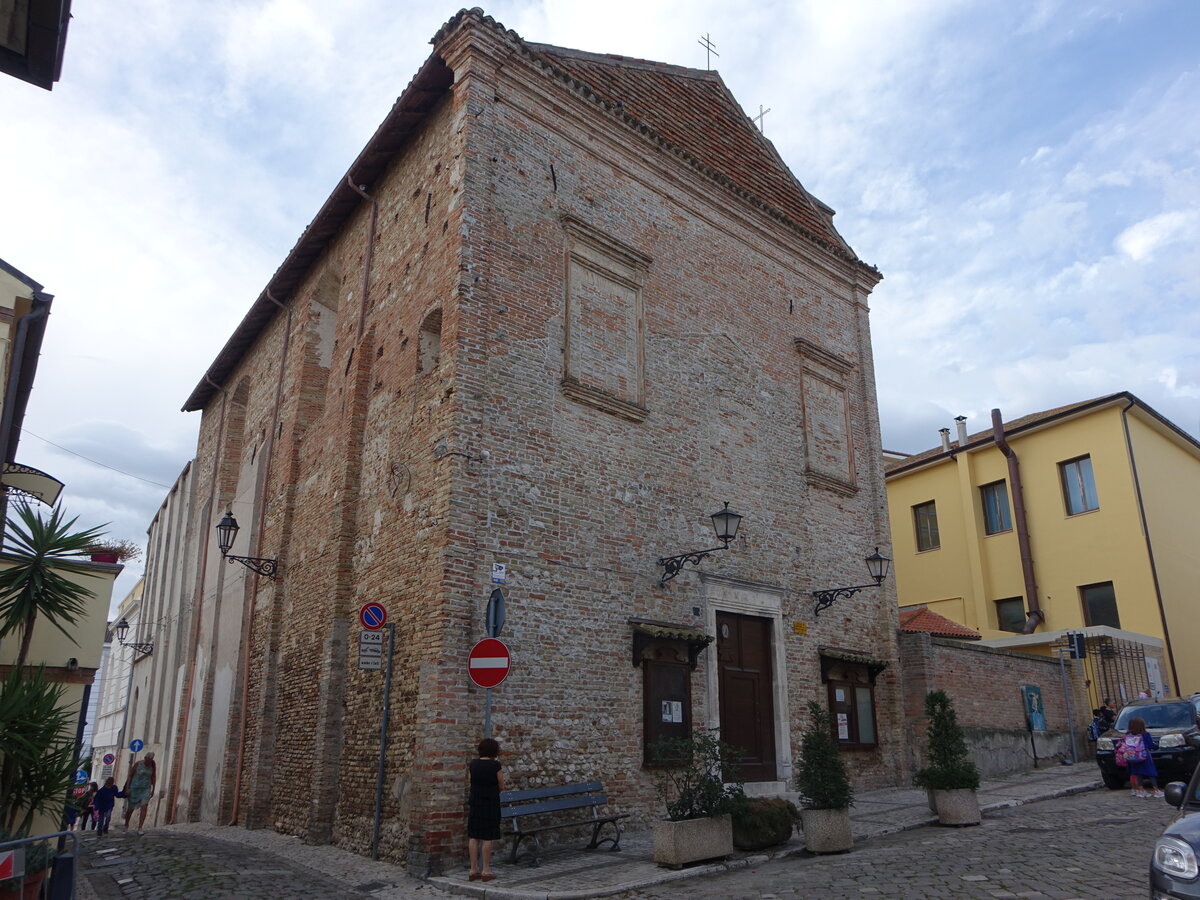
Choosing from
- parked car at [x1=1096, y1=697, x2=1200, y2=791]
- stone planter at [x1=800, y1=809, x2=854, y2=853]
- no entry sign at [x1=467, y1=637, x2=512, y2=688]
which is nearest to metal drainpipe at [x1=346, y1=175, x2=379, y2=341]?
no entry sign at [x1=467, y1=637, x2=512, y2=688]

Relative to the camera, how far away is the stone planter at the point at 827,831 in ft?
29.5

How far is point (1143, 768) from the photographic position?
490 inches

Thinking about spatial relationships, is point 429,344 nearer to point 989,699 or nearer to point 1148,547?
point 989,699

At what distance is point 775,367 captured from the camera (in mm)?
14969

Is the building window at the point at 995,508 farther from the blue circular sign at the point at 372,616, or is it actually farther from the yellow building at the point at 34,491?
the yellow building at the point at 34,491

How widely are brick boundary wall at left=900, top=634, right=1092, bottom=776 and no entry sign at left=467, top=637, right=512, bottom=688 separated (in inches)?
355

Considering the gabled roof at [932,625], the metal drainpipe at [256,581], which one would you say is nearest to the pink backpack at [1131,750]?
the gabled roof at [932,625]

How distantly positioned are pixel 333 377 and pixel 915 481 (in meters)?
19.0

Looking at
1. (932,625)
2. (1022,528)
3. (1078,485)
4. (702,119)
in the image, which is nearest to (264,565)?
(702,119)

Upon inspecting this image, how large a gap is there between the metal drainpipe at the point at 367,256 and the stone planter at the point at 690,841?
8503 mm

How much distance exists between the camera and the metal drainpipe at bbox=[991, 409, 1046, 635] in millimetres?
22891

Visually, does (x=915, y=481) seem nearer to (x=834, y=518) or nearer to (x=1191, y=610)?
(x=1191, y=610)

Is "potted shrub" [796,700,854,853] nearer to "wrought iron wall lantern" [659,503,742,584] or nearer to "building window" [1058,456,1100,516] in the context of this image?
"wrought iron wall lantern" [659,503,742,584]

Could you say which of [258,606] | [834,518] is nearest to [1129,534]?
[834,518]
